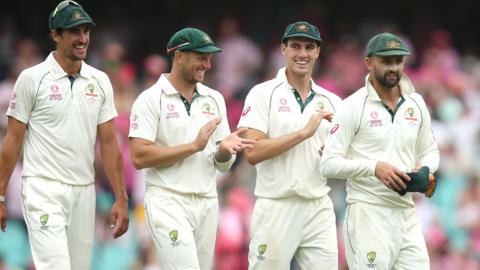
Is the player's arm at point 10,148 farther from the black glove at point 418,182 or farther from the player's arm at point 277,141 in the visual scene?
the black glove at point 418,182

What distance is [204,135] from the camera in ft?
33.0

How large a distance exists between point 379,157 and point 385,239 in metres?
0.65

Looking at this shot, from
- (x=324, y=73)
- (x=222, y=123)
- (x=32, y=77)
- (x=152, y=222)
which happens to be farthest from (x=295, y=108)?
(x=324, y=73)


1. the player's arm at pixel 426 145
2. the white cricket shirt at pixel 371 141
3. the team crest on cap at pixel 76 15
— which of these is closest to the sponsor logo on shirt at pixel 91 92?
the team crest on cap at pixel 76 15

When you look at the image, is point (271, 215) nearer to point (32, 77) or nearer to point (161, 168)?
point (161, 168)

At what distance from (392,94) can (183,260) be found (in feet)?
7.00

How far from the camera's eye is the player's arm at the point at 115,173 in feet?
34.0

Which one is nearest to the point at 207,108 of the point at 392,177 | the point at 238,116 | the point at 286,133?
the point at 286,133

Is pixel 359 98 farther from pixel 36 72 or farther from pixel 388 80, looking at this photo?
pixel 36 72

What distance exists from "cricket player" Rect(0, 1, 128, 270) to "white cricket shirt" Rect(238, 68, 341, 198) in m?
1.33

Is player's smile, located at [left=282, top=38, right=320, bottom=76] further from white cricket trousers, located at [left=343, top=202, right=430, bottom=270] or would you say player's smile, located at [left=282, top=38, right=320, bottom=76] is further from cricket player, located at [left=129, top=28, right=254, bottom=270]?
white cricket trousers, located at [left=343, top=202, right=430, bottom=270]

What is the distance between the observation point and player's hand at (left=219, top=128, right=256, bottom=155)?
396 inches

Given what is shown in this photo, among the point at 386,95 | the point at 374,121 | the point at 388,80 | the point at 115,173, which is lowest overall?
the point at 115,173

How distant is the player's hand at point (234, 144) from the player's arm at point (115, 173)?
89cm
